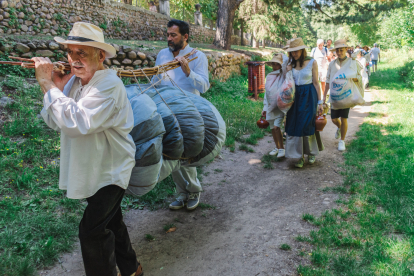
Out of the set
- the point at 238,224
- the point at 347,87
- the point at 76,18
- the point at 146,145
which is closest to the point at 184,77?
the point at 146,145

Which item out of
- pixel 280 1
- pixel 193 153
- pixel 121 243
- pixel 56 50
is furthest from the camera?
pixel 280 1

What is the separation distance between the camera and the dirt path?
3176 mm

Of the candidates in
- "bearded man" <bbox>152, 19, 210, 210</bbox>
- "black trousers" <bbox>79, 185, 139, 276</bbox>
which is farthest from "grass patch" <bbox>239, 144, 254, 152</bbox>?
"black trousers" <bbox>79, 185, 139, 276</bbox>

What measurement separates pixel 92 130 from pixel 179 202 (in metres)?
2.54

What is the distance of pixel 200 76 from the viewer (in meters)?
4.03

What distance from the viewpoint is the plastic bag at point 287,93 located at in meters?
5.32

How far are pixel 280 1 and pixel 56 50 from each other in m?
12.1

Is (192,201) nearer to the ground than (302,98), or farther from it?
nearer to the ground

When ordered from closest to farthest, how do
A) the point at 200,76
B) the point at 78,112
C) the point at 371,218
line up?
the point at 78,112 < the point at 371,218 < the point at 200,76

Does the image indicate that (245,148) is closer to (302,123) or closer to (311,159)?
(311,159)

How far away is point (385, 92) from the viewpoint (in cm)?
1338

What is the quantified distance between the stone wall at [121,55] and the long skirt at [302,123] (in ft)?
15.1

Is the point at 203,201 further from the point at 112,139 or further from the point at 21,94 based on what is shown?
the point at 21,94

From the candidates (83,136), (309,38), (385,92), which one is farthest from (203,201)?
(309,38)
